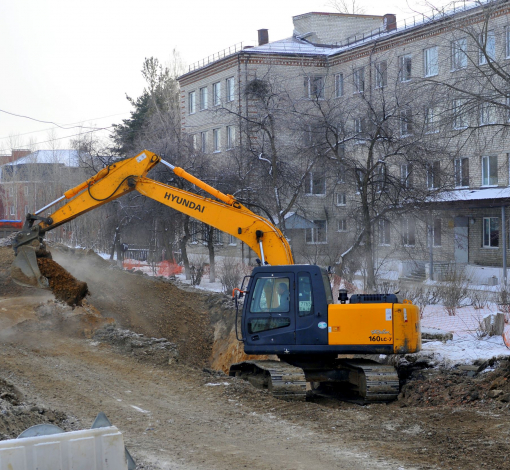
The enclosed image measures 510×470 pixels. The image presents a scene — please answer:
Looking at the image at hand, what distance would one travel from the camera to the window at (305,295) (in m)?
10.5

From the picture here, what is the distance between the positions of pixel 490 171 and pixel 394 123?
15221 millimetres

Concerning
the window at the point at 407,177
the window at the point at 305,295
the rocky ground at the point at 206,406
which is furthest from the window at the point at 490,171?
the window at the point at 305,295

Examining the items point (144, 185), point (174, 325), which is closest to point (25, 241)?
point (144, 185)

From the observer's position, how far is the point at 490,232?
3186cm

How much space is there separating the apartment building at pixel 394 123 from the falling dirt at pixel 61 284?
7.60 m

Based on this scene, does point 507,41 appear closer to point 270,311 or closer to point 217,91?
point 270,311

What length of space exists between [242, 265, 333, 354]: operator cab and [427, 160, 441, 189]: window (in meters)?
8.34

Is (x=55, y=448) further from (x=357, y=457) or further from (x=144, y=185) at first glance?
(x=144, y=185)

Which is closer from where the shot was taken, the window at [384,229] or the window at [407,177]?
the window at [407,177]

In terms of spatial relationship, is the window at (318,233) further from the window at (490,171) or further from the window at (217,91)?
the window at (217,91)

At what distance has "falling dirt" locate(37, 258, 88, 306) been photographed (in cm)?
1535

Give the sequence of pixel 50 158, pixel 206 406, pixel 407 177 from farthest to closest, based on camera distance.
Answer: pixel 50 158 < pixel 407 177 < pixel 206 406

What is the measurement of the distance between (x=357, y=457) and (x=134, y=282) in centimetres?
1373

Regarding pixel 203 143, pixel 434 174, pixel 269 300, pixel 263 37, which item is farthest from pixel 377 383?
pixel 263 37
